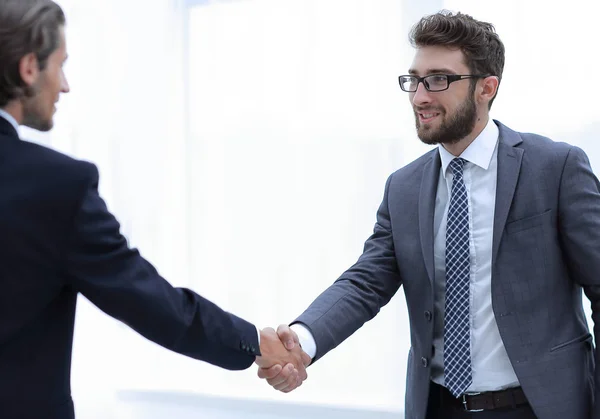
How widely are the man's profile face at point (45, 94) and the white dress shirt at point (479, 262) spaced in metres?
1.10

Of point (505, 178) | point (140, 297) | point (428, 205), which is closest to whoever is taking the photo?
point (140, 297)

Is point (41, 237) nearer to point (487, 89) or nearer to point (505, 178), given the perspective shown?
point (505, 178)

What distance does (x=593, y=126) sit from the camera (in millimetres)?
2941

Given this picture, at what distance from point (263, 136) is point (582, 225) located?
6.57ft

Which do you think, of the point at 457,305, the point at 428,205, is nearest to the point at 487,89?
the point at 428,205

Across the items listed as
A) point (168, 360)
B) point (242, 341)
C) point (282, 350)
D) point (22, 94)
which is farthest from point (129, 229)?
point (22, 94)

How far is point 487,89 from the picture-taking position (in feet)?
7.16

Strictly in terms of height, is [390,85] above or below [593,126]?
above

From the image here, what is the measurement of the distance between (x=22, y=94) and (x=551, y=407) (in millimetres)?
1463

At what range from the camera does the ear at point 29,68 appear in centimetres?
141

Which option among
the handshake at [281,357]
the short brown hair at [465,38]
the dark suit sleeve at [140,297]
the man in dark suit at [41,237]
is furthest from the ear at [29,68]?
the short brown hair at [465,38]

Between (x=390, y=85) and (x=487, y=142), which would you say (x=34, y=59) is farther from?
(x=390, y=85)

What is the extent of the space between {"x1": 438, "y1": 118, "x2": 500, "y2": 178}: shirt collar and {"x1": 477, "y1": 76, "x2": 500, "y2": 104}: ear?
10 cm

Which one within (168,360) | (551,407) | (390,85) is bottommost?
(168,360)
